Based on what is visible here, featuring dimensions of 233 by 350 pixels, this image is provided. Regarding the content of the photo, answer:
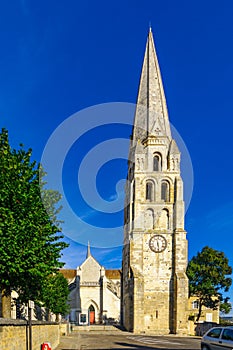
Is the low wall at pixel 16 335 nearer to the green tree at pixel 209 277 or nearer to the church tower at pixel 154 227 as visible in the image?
the church tower at pixel 154 227

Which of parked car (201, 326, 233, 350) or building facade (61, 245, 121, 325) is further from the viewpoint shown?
building facade (61, 245, 121, 325)

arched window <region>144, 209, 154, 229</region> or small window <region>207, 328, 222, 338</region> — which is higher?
arched window <region>144, 209, 154, 229</region>

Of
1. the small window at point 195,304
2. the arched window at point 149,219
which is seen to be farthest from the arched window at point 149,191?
the small window at point 195,304

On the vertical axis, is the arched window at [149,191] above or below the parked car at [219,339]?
above

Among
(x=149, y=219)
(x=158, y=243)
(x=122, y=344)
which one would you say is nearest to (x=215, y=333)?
(x=122, y=344)

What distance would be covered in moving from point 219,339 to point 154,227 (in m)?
39.7

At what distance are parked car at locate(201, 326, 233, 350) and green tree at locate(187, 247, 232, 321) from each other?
138 feet

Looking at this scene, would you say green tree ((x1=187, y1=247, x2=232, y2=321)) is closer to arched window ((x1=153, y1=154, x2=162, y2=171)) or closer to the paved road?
arched window ((x1=153, y1=154, x2=162, y2=171))

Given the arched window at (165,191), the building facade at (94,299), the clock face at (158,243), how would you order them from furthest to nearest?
the building facade at (94,299), the arched window at (165,191), the clock face at (158,243)

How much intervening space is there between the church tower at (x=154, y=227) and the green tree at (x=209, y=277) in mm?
6925

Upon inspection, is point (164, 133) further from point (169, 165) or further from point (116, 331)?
point (116, 331)

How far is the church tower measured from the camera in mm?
52375

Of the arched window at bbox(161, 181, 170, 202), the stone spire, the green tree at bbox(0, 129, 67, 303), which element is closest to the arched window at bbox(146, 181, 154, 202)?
the arched window at bbox(161, 181, 170, 202)

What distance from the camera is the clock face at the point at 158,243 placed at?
55.8 metres
